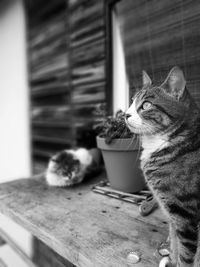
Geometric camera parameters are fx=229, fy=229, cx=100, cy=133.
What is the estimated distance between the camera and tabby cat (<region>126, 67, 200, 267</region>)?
50cm

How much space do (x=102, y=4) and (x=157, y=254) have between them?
137 centimetres

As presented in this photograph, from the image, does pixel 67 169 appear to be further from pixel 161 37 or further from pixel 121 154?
pixel 161 37

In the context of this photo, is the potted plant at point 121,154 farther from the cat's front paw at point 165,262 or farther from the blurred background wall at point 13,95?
the blurred background wall at point 13,95

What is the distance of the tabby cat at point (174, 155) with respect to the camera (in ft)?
1.66

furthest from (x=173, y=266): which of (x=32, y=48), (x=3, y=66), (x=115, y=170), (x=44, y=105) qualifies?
(x=3, y=66)


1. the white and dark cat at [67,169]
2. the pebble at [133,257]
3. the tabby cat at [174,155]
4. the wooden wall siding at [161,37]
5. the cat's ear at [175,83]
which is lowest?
the pebble at [133,257]

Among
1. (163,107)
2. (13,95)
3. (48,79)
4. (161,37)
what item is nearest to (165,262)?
(163,107)

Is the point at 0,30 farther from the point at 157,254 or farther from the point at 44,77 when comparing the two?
the point at 157,254

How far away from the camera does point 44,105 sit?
223cm

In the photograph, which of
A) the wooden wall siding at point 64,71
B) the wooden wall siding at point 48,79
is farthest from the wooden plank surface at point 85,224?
the wooden wall siding at point 48,79

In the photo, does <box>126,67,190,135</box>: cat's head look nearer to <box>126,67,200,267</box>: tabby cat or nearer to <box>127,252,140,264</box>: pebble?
<box>126,67,200,267</box>: tabby cat

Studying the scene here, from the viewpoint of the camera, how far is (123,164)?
2.97ft

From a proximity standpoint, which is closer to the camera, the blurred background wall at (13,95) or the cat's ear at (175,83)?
the cat's ear at (175,83)

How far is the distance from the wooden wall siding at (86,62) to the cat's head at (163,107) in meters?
0.74
